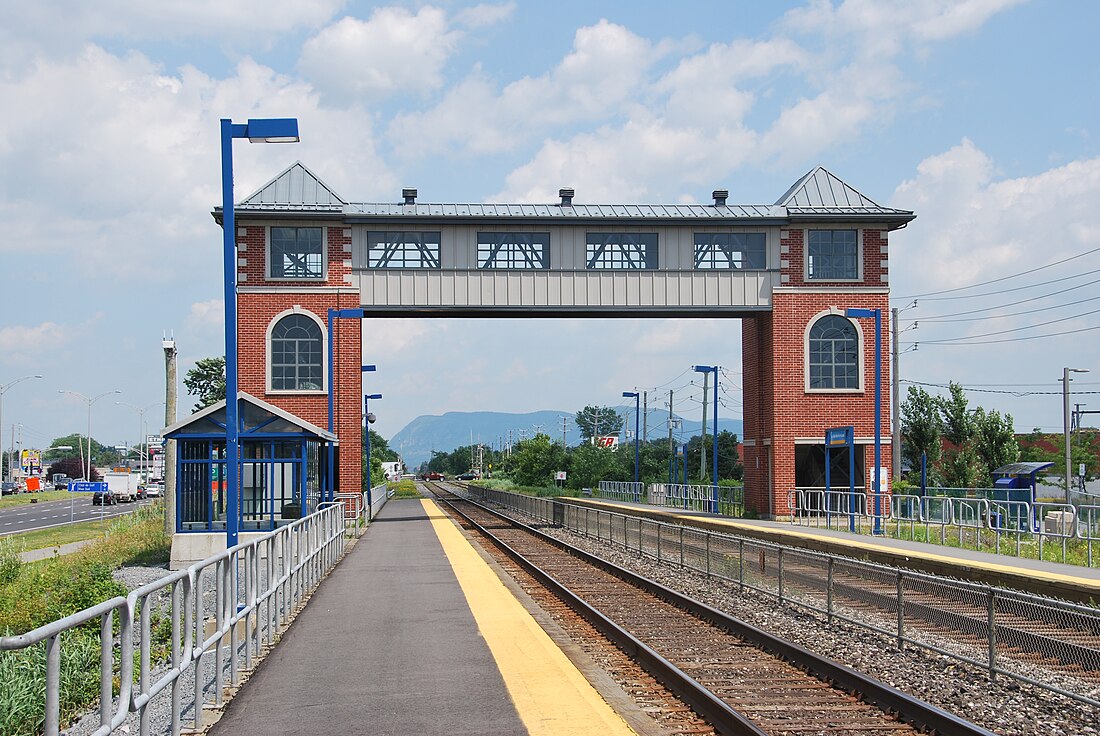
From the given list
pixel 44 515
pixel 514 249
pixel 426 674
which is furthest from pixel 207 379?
pixel 426 674

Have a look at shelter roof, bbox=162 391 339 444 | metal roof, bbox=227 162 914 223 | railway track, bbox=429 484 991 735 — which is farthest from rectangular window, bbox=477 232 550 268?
railway track, bbox=429 484 991 735

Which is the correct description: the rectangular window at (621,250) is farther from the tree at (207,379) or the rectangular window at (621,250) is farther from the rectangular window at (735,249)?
the tree at (207,379)

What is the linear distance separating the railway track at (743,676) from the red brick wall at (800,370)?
2104 cm

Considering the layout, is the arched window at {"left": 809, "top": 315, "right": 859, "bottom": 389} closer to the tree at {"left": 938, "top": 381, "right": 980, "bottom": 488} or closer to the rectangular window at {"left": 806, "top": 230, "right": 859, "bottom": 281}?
the rectangular window at {"left": 806, "top": 230, "right": 859, "bottom": 281}

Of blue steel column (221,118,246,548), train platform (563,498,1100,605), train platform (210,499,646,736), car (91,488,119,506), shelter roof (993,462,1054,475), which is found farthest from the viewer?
car (91,488,119,506)

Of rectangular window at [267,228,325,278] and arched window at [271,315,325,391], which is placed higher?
rectangular window at [267,228,325,278]

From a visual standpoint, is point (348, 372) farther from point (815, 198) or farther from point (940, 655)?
point (940, 655)

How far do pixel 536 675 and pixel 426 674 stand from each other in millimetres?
1075

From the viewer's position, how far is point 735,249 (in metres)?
40.1

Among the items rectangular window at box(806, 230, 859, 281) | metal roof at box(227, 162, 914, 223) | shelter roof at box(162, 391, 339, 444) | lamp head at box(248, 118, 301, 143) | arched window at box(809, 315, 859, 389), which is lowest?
shelter roof at box(162, 391, 339, 444)

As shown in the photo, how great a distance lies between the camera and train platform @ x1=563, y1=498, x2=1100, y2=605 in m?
16.9

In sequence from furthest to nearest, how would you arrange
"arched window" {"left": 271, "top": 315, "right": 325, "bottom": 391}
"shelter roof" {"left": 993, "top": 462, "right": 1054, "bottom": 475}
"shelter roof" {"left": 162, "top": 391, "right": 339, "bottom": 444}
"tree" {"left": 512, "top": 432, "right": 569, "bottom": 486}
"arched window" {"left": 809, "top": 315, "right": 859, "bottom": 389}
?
"tree" {"left": 512, "top": 432, "right": 569, "bottom": 486} < "arched window" {"left": 809, "top": 315, "right": 859, "bottom": 389} < "arched window" {"left": 271, "top": 315, "right": 325, "bottom": 391} < "shelter roof" {"left": 993, "top": 462, "right": 1054, "bottom": 475} < "shelter roof" {"left": 162, "top": 391, "right": 339, "bottom": 444}

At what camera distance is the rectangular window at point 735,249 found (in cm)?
4006

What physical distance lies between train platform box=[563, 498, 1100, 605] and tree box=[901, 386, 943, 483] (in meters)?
24.8
